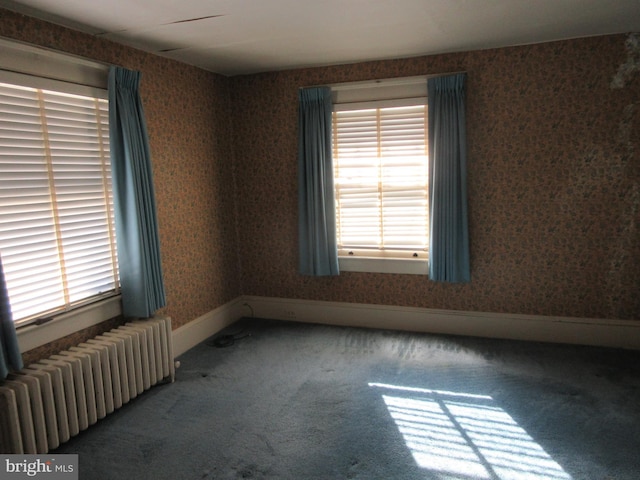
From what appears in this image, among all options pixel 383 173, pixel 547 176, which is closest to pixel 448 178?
pixel 383 173

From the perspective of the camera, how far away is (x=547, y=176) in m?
3.86

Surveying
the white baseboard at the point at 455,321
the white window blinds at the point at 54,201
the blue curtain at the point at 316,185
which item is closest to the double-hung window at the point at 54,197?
the white window blinds at the point at 54,201

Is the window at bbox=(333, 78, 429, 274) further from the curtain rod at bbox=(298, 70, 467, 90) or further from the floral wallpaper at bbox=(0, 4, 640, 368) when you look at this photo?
the floral wallpaper at bbox=(0, 4, 640, 368)

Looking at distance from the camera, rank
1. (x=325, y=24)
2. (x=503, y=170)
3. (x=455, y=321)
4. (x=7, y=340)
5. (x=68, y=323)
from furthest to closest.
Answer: (x=455, y=321)
(x=503, y=170)
(x=325, y=24)
(x=68, y=323)
(x=7, y=340)

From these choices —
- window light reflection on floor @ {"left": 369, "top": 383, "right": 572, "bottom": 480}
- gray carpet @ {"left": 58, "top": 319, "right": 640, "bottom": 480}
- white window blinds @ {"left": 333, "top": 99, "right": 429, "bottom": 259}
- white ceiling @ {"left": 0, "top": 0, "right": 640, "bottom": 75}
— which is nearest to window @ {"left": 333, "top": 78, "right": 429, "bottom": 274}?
white window blinds @ {"left": 333, "top": 99, "right": 429, "bottom": 259}

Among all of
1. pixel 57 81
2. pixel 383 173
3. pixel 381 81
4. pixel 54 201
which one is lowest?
pixel 54 201

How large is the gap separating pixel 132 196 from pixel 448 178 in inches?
102

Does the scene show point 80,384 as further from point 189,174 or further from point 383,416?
point 189,174

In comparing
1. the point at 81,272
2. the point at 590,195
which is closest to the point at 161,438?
the point at 81,272

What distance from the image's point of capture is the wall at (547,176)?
3.66 meters

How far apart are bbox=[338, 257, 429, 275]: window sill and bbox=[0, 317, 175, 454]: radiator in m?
1.85

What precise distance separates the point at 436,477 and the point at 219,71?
388 cm

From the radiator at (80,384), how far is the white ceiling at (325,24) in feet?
6.70

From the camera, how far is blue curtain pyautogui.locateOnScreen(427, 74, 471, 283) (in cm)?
396
